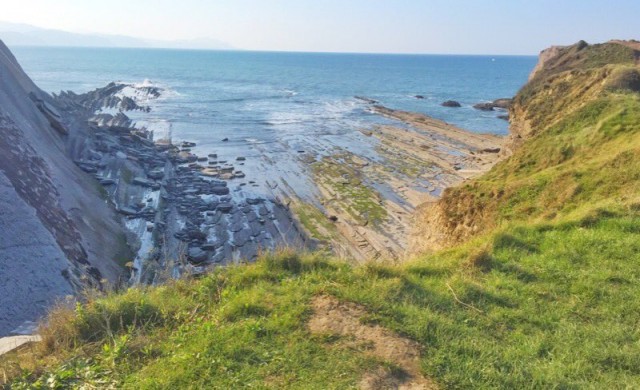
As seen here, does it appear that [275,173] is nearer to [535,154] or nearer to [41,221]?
[535,154]

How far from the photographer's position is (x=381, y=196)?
98.6 ft

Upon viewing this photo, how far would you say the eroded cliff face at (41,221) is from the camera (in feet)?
44.3

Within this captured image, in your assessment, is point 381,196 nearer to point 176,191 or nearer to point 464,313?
point 176,191

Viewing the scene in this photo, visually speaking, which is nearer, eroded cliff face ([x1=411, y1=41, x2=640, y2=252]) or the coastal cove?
eroded cliff face ([x1=411, y1=41, x2=640, y2=252])

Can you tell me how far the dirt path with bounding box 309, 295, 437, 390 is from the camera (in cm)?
510

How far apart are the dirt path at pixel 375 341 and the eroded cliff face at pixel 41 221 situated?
5.12 meters

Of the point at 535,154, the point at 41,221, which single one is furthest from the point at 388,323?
the point at 535,154

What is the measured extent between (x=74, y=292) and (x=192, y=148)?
3061 cm

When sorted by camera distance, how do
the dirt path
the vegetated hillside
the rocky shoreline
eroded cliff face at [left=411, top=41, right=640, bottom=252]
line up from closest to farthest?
the dirt path, the vegetated hillside, eroded cliff face at [left=411, top=41, right=640, bottom=252], the rocky shoreline

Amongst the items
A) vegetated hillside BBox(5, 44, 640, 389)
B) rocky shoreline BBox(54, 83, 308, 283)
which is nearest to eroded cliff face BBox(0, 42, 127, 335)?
rocky shoreline BBox(54, 83, 308, 283)

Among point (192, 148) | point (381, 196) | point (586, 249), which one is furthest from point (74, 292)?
point (192, 148)

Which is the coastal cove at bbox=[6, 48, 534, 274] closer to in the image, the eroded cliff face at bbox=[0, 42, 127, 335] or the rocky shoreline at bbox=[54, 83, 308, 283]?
the rocky shoreline at bbox=[54, 83, 308, 283]

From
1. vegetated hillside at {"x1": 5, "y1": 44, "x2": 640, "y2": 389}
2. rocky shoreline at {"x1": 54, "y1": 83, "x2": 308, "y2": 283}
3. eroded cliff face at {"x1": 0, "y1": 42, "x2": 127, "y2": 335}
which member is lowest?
rocky shoreline at {"x1": 54, "y1": 83, "x2": 308, "y2": 283}

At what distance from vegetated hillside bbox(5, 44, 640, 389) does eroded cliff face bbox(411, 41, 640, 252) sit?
437 centimetres
